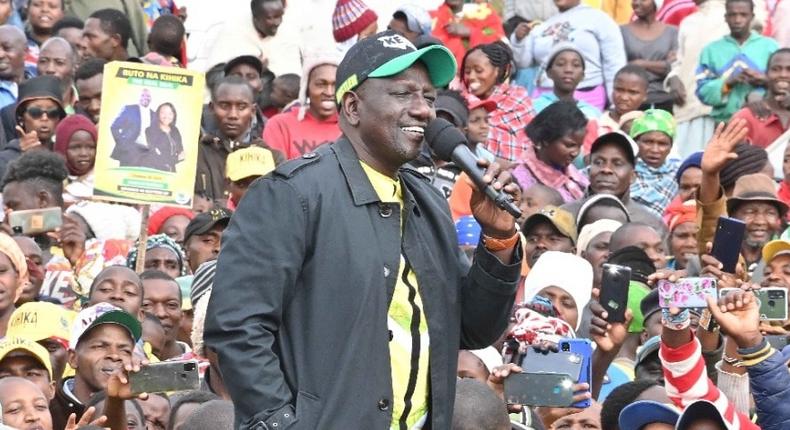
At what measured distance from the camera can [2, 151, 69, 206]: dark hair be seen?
39.2 ft

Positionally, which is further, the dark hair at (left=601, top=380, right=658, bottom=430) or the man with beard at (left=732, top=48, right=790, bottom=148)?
the man with beard at (left=732, top=48, right=790, bottom=148)

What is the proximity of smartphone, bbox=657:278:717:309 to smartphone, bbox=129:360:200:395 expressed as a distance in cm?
173

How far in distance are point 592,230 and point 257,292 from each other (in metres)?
6.33

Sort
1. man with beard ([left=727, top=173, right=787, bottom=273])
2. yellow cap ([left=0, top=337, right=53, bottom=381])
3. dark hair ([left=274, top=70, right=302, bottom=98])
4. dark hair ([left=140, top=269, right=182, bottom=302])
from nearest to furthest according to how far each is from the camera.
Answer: yellow cap ([left=0, top=337, right=53, bottom=381]) → dark hair ([left=140, top=269, right=182, bottom=302]) → man with beard ([left=727, top=173, right=787, bottom=273]) → dark hair ([left=274, top=70, right=302, bottom=98])

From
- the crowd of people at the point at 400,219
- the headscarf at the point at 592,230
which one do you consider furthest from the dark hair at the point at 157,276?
the headscarf at the point at 592,230

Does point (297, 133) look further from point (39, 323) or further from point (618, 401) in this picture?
point (618, 401)

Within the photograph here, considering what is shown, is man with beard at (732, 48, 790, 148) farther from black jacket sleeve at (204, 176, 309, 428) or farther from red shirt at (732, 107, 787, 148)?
black jacket sleeve at (204, 176, 309, 428)

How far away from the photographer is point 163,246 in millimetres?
11258

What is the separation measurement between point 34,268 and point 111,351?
6.55ft

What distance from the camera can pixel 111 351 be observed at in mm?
8391

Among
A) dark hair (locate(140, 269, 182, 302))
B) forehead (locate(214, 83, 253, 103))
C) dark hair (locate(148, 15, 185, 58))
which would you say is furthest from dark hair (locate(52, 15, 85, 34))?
dark hair (locate(140, 269, 182, 302))

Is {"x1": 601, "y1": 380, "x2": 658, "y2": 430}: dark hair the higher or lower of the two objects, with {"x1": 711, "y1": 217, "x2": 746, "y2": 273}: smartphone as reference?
lower

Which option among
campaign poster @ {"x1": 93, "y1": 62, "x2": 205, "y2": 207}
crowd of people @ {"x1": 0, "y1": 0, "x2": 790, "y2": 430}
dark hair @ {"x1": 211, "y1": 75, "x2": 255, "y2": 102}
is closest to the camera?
crowd of people @ {"x1": 0, "y1": 0, "x2": 790, "y2": 430}

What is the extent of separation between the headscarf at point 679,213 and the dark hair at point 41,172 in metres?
3.70
